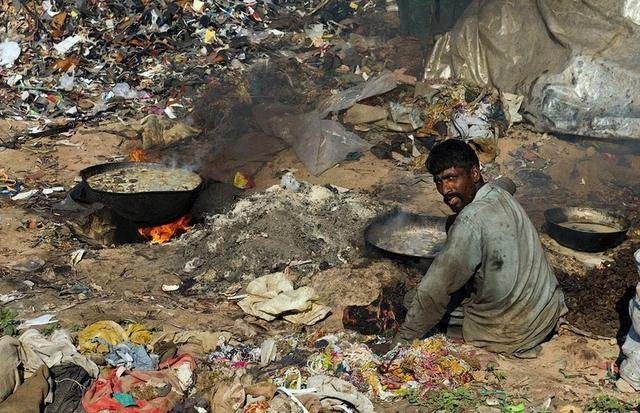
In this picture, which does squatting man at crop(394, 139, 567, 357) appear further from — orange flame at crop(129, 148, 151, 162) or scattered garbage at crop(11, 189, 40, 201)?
orange flame at crop(129, 148, 151, 162)

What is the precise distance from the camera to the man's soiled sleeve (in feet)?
14.8

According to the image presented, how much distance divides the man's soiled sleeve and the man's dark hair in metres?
0.32

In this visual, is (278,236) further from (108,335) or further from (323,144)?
(323,144)

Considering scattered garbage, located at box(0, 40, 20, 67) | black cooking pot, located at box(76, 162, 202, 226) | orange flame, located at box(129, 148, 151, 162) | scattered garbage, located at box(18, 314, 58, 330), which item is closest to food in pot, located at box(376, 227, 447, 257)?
black cooking pot, located at box(76, 162, 202, 226)

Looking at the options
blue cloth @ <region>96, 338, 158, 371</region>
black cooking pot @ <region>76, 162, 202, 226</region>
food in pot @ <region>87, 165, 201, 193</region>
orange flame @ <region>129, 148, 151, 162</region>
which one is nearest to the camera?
blue cloth @ <region>96, 338, 158, 371</region>

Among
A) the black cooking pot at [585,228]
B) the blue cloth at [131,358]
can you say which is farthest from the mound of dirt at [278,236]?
the black cooking pot at [585,228]

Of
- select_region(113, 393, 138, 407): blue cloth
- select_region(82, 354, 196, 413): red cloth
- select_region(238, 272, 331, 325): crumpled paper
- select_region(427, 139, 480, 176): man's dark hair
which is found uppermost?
select_region(427, 139, 480, 176): man's dark hair

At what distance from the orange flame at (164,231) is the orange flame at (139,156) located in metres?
2.00

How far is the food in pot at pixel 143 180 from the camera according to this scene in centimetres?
745

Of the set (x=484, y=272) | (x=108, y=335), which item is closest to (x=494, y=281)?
(x=484, y=272)

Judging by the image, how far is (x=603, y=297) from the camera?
19.2 ft

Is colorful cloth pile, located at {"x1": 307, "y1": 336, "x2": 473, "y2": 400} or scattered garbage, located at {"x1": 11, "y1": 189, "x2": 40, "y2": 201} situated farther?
scattered garbage, located at {"x1": 11, "y1": 189, "x2": 40, "y2": 201}

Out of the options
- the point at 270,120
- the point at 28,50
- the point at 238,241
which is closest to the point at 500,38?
the point at 270,120

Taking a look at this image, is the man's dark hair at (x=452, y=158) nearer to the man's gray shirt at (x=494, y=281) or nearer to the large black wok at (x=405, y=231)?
the man's gray shirt at (x=494, y=281)
